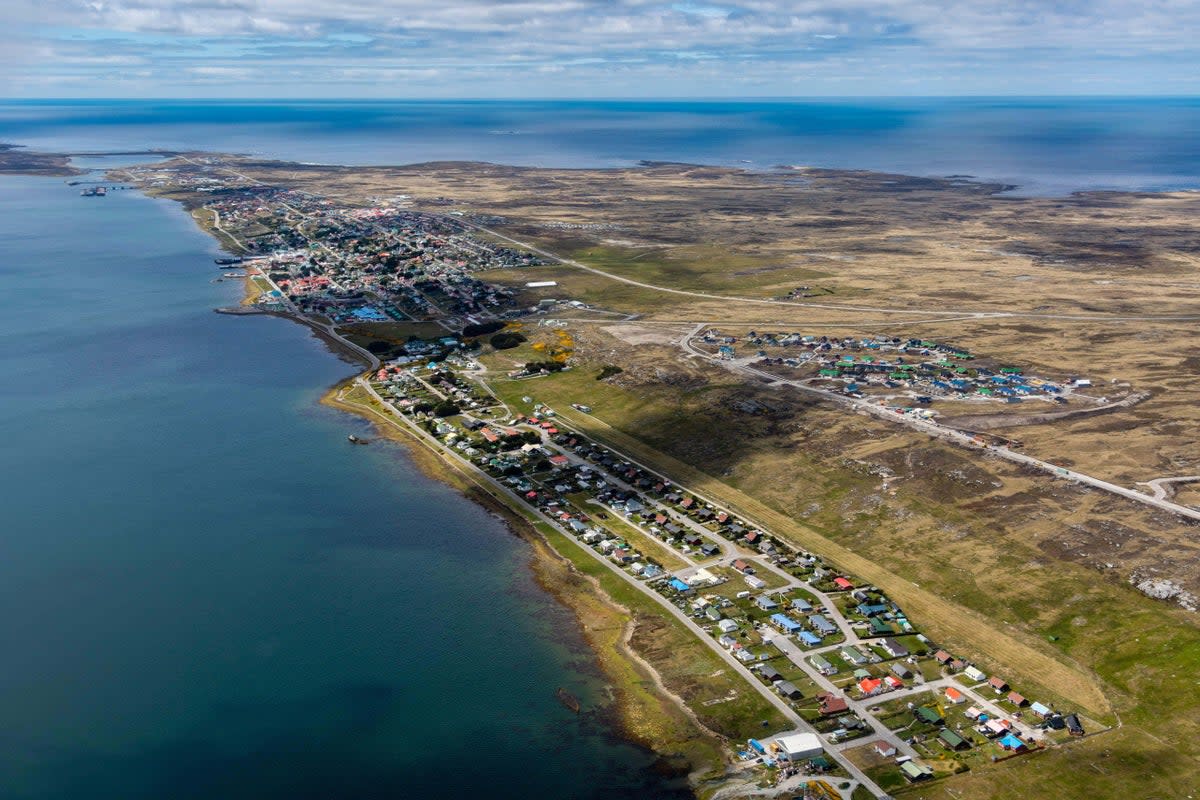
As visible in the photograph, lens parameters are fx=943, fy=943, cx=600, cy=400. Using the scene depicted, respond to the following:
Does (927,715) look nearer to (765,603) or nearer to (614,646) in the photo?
(765,603)

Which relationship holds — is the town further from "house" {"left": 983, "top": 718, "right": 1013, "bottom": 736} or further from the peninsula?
the peninsula

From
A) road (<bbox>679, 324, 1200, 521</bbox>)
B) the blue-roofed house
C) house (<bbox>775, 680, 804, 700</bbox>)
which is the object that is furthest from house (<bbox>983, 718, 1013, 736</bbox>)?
road (<bbox>679, 324, 1200, 521</bbox>)

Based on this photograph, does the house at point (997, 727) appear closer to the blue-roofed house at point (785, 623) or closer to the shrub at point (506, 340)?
the blue-roofed house at point (785, 623)

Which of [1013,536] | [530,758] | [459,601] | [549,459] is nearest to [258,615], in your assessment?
[459,601]

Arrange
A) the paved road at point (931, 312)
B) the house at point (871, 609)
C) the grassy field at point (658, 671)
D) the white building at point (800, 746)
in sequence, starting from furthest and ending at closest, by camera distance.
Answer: the paved road at point (931, 312) < the house at point (871, 609) < the grassy field at point (658, 671) < the white building at point (800, 746)

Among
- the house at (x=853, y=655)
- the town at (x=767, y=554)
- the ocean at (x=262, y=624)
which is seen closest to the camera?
the town at (x=767, y=554)

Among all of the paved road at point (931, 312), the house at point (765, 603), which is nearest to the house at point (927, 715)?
the house at point (765, 603)
